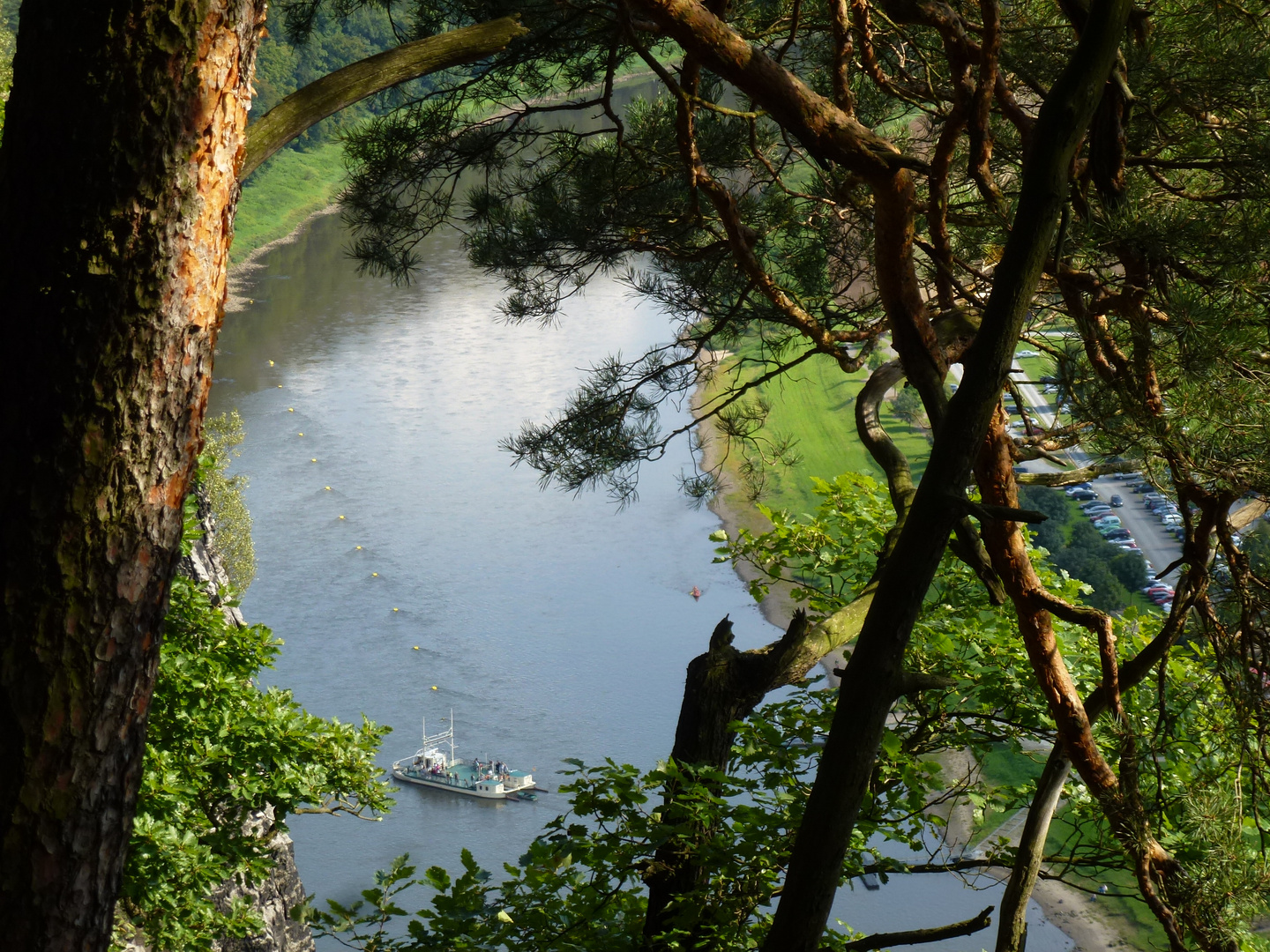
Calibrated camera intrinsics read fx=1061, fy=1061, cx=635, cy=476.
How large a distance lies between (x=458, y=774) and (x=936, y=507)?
11382 millimetres

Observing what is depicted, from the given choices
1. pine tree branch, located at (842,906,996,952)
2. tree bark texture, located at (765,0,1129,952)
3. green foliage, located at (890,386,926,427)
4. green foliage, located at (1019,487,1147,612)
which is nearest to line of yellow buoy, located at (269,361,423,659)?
green foliage, located at (890,386,926,427)

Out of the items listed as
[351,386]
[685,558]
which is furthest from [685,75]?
[351,386]

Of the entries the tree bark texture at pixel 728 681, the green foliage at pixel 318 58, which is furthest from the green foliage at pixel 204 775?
the green foliage at pixel 318 58

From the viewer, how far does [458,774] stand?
38.6 ft

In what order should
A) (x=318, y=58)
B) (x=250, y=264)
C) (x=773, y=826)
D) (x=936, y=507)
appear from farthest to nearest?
1. (x=250, y=264)
2. (x=318, y=58)
3. (x=773, y=826)
4. (x=936, y=507)

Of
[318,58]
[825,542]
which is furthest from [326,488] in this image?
[825,542]

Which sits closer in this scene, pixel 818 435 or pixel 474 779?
pixel 474 779

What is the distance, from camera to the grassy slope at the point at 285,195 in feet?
79.8

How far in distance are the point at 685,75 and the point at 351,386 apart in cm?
1679

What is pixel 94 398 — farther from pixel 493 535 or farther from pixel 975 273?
pixel 493 535

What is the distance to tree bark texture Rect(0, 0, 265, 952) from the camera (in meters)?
1.13

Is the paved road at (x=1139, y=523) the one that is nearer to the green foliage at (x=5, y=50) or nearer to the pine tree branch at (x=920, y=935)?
the green foliage at (x=5, y=50)

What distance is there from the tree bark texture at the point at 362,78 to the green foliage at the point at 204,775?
255cm

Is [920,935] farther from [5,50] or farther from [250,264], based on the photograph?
[250,264]
